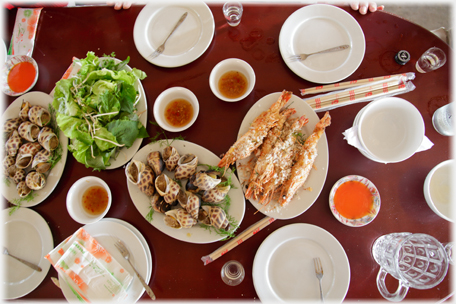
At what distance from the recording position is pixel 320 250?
1.76 m

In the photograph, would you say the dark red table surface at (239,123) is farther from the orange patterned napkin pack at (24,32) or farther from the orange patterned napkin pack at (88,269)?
the orange patterned napkin pack at (88,269)

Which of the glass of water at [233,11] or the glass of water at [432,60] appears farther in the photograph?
the glass of water at [233,11]

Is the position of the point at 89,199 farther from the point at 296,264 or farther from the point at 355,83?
the point at 355,83

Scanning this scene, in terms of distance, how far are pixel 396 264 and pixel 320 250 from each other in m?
0.47

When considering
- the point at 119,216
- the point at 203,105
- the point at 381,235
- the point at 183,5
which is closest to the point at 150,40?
the point at 183,5

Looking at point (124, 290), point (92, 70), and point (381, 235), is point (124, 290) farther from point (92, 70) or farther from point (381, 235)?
point (381, 235)

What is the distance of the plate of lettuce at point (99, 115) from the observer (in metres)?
1.74

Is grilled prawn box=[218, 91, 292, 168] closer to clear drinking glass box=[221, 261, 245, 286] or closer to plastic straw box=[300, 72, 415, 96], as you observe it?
plastic straw box=[300, 72, 415, 96]

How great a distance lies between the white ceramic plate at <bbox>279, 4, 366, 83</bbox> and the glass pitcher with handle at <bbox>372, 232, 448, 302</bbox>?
4.06ft

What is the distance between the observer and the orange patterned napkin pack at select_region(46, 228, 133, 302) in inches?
67.7

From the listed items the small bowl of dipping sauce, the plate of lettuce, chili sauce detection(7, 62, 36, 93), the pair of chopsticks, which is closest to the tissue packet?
the small bowl of dipping sauce

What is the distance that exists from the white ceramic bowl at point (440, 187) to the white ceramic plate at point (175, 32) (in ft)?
6.32

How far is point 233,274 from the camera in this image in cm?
178

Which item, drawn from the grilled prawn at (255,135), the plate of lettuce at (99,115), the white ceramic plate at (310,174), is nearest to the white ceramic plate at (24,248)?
the plate of lettuce at (99,115)
